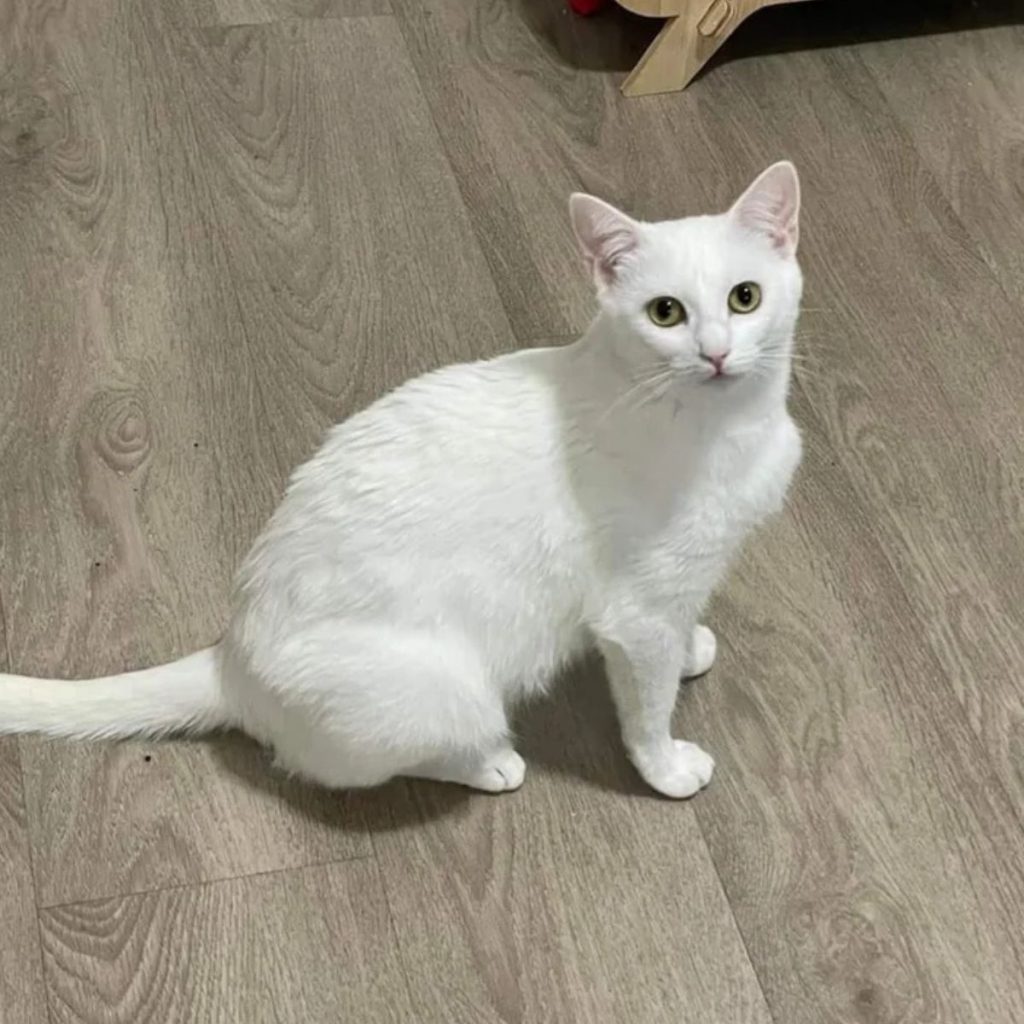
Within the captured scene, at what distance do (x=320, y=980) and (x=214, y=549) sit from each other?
486 mm

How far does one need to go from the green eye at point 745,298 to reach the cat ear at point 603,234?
9 centimetres

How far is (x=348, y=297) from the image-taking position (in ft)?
5.68

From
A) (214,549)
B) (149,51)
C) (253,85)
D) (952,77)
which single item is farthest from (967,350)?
(149,51)

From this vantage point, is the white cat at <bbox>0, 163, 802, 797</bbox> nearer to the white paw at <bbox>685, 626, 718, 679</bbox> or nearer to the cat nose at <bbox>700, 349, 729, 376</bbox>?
the cat nose at <bbox>700, 349, 729, 376</bbox>

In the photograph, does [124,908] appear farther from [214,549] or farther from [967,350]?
[967,350]

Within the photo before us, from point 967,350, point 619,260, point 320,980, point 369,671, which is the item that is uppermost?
point 619,260

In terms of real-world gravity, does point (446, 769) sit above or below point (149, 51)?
below

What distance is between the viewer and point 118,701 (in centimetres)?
124

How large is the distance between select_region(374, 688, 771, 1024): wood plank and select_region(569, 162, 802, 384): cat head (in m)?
0.47

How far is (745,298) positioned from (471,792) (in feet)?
1.81

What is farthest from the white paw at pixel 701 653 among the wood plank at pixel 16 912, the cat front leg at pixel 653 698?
the wood plank at pixel 16 912

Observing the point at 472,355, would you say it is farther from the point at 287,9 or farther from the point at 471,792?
the point at 287,9

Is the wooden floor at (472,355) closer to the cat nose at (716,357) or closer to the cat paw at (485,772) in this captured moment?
the cat paw at (485,772)

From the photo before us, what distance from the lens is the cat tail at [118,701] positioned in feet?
4.03
